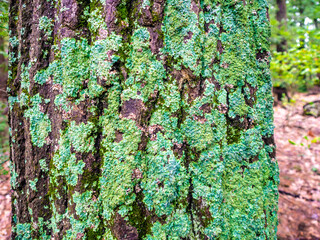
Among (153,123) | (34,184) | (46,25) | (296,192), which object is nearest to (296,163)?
(296,192)

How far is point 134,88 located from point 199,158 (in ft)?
1.40

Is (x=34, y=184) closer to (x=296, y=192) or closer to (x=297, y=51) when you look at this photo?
(x=296, y=192)

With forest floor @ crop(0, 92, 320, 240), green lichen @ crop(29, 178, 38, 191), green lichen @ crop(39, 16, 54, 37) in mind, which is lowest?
forest floor @ crop(0, 92, 320, 240)

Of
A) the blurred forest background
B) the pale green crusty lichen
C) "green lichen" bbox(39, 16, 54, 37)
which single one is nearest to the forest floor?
the blurred forest background

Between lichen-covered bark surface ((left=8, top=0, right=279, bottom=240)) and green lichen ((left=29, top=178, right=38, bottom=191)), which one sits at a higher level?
lichen-covered bark surface ((left=8, top=0, right=279, bottom=240))

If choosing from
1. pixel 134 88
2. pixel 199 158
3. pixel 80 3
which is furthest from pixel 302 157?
pixel 80 3

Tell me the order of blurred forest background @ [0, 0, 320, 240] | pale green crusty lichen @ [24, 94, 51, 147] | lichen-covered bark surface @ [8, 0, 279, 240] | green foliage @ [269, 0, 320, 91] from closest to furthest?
lichen-covered bark surface @ [8, 0, 279, 240], pale green crusty lichen @ [24, 94, 51, 147], blurred forest background @ [0, 0, 320, 240], green foliage @ [269, 0, 320, 91]

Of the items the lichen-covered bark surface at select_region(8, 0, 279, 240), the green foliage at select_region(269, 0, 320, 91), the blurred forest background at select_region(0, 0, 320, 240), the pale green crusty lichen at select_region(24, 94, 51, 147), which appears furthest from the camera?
the green foliage at select_region(269, 0, 320, 91)

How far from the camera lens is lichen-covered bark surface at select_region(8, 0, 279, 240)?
854 millimetres

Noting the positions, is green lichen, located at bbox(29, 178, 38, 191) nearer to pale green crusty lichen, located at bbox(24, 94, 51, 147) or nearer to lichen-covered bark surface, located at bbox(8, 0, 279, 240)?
lichen-covered bark surface, located at bbox(8, 0, 279, 240)

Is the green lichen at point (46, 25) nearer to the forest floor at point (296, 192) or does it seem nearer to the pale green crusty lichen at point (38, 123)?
the pale green crusty lichen at point (38, 123)

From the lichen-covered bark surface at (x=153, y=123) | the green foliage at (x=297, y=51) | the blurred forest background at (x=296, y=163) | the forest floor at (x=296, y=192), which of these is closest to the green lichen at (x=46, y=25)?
the lichen-covered bark surface at (x=153, y=123)

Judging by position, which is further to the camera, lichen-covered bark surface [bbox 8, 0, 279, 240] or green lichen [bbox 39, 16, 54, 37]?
green lichen [bbox 39, 16, 54, 37]

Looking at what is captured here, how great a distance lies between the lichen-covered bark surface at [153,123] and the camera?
0.85 metres
